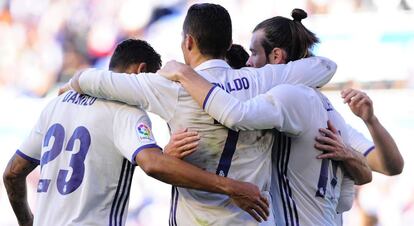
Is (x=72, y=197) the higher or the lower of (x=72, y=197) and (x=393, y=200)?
the higher

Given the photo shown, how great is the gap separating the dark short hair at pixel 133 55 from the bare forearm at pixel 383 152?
33.4 inches

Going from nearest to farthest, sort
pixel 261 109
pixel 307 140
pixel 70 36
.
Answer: pixel 261 109 < pixel 307 140 < pixel 70 36

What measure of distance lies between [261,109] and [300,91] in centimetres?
21

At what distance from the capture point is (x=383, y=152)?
132 inches

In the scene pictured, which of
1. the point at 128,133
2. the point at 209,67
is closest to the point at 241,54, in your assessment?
the point at 209,67

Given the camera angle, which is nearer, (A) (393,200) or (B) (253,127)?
(B) (253,127)

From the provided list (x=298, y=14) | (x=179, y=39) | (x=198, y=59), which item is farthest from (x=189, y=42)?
(x=179, y=39)

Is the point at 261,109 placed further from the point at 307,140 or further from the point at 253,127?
the point at 307,140

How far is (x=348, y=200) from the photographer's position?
133 inches

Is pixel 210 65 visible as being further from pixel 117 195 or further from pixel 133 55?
pixel 117 195

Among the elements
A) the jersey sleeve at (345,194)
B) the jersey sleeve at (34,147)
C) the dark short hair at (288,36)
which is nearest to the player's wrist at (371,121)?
the jersey sleeve at (345,194)

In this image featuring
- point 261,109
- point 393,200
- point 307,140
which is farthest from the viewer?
point 393,200

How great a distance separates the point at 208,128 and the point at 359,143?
29.4 inches

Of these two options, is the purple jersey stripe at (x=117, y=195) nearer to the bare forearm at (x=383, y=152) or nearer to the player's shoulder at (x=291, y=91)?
the player's shoulder at (x=291, y=91)
